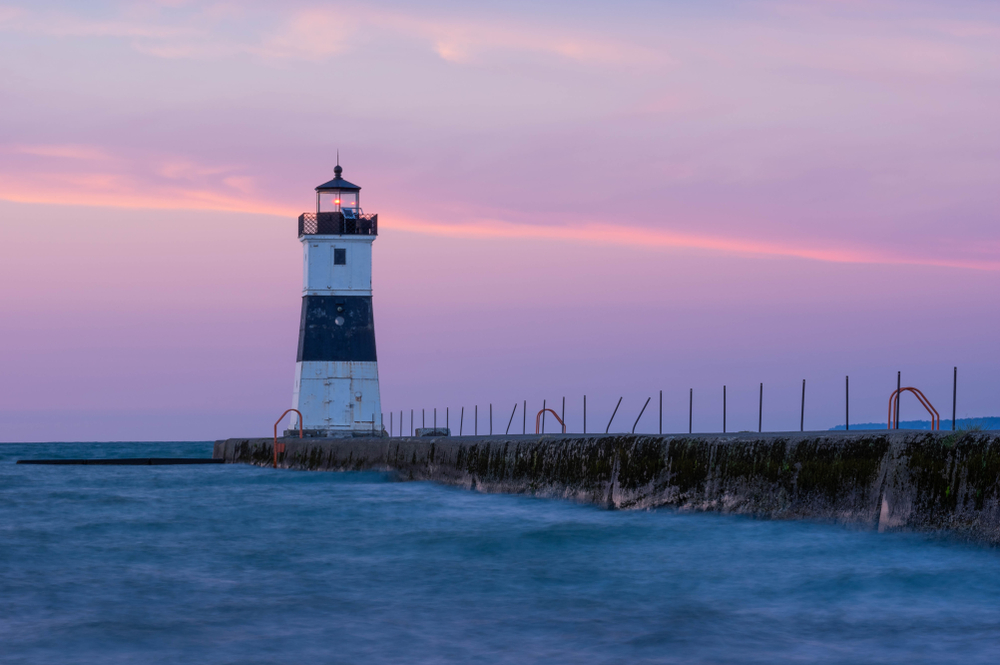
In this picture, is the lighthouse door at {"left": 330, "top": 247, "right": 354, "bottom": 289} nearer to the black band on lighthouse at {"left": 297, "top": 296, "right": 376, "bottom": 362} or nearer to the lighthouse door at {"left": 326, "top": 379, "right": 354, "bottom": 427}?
the black band on lighthouse at {"left": 297, "top": 296, "right": 376, "bottom": 362}

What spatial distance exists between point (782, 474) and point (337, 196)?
2215 cm

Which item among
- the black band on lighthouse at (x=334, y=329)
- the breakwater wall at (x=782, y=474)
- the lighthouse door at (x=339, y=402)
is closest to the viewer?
the breakwater wall at (x=782, y=474)

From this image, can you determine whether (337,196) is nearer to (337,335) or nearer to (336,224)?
(336,224)

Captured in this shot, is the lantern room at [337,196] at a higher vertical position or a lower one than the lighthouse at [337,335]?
higher

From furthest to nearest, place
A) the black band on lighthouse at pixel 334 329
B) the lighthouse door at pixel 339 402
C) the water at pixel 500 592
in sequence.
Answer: the lighthouse door at pixel 339 402
the black band on lighthouse at pixel 334 329
the water at pixel 500 592

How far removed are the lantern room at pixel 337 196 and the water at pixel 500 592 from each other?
57.0ft

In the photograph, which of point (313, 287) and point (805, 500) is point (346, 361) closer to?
point (313, 287)

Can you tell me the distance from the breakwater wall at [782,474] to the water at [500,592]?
21 centimetres

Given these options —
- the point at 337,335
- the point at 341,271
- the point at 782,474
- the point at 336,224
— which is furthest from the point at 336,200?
the point at 782,474

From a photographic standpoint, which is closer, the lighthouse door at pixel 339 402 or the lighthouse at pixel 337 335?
the lighthouse at pixel 337 335

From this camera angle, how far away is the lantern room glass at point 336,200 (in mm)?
30625

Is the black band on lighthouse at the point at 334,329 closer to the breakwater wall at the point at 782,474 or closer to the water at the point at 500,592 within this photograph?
the breakwater wall at the point at 782,474

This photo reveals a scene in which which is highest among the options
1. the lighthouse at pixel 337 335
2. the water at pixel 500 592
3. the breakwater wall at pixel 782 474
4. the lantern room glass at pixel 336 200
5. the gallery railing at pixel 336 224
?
the lantern room glass at pixel 336 200

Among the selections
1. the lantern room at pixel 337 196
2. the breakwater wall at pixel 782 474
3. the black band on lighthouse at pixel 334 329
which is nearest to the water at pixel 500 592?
the breakwater wall at pixel 782 474
